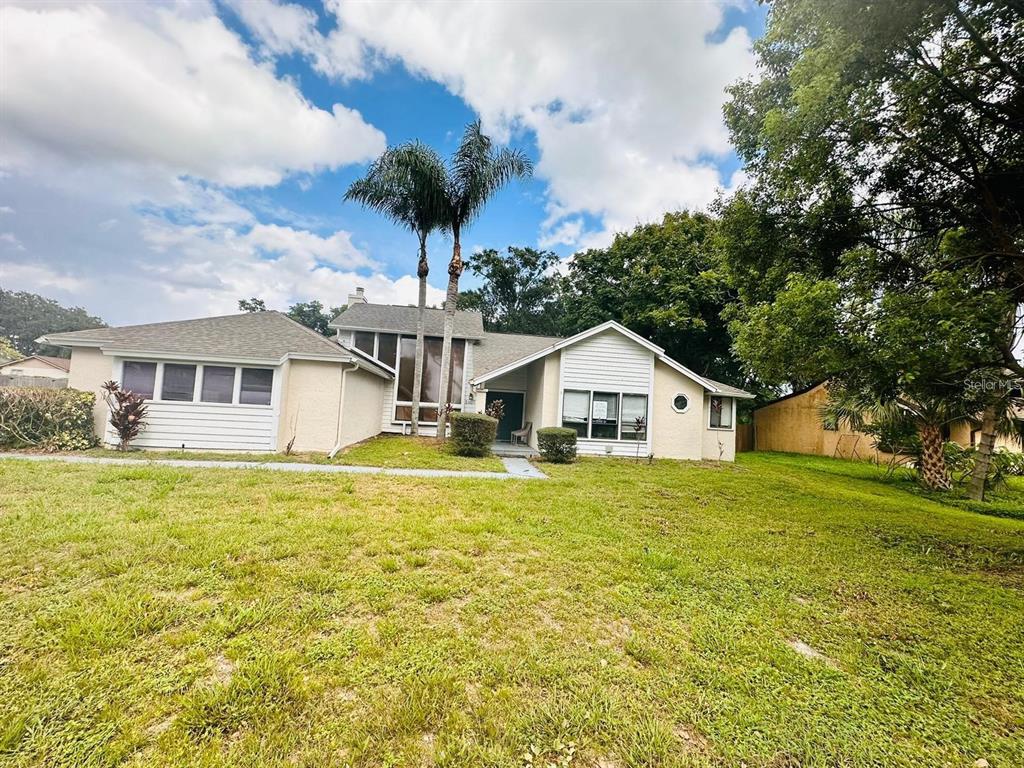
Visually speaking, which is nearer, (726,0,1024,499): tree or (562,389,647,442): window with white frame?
(726,0,1024,499): tree

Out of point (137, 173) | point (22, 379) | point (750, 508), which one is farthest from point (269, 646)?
point (22, 379)

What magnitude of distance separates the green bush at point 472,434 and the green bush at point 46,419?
30.7 ft

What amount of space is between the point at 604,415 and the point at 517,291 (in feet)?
82.6

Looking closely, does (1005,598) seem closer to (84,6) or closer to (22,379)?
(84,6)

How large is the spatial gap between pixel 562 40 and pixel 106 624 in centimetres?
1315

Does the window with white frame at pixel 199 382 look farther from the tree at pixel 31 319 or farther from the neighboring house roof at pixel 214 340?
the tree at pixel 31 319

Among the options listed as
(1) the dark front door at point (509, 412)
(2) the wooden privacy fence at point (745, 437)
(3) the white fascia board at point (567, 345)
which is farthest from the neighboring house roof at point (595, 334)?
(2) the wooden privacy fence at point (745, 437)

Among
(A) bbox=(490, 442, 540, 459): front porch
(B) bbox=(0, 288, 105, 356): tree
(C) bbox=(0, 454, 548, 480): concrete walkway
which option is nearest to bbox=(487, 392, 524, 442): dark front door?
(A) bbox=(490, 442, 540, 459): front porch

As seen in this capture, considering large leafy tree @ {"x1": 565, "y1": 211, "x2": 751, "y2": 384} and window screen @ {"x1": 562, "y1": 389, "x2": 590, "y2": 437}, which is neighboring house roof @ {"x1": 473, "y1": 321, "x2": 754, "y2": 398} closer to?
window screen @ {"x1": 562, "y1": 389, "x2": 590, "y2": 437}

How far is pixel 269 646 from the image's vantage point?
2.70 m

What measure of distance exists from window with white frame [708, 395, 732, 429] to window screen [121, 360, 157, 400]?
18449 millimetres

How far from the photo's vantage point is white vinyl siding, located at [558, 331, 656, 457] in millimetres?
14188

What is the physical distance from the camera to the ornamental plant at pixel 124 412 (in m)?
9.79

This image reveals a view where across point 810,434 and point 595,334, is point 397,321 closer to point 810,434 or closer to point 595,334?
point 595,334
